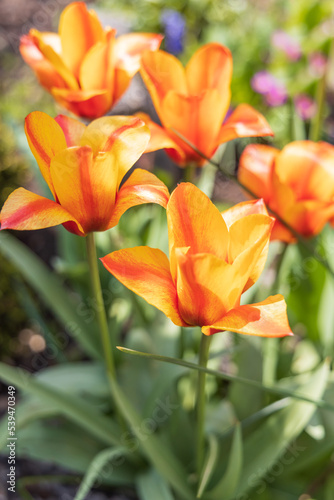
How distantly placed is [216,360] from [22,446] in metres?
0.45

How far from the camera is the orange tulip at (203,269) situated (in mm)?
453

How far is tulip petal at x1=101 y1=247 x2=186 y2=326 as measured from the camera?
18.3 inches

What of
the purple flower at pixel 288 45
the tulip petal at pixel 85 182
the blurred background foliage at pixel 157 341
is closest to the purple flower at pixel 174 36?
the blurred background foliage at pixel 157 341

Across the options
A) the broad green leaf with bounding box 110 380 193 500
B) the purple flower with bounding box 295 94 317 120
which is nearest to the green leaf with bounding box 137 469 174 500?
the broad green leaf with bounding box 110 380 193 500

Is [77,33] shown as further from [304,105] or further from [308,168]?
[304,105]

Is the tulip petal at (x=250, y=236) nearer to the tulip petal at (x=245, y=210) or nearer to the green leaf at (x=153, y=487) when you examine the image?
the tulip petal at (x=245, y=210)

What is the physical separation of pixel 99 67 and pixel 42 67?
0.28 feet

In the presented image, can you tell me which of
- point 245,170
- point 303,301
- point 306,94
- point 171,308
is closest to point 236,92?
point 306,94

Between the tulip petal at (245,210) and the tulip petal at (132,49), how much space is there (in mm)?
313

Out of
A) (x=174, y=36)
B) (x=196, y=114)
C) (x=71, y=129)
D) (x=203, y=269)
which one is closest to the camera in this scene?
(x=203, y=269)

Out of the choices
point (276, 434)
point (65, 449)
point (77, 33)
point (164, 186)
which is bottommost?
point (65, 449)

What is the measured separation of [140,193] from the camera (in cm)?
50

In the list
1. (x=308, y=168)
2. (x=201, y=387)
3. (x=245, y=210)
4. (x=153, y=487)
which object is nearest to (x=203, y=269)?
(x=245, y=210)

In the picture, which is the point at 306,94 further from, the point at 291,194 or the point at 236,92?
the point at 291,194
